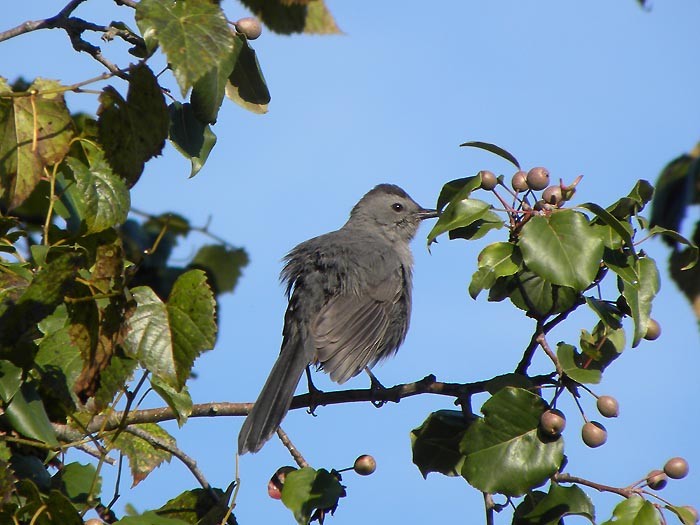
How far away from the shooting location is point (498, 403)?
9.12ft

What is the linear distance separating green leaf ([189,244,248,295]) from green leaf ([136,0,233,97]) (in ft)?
4.51

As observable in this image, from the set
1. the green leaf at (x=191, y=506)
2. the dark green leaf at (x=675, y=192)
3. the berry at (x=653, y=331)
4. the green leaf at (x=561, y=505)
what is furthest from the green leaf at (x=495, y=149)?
the dark green leaf at (x=675, y=192)

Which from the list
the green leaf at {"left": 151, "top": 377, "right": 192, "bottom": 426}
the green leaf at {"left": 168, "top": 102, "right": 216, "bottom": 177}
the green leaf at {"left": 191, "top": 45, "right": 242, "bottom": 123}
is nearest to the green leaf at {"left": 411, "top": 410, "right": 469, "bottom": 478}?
the green leaf at {"left": 151, "top": 377, "right": 192, "bottom": 426}

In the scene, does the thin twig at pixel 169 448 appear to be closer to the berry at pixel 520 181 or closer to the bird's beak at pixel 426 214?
the berry at pixel 520 181

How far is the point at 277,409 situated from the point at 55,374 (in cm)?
177

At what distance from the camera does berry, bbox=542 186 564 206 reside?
294 centimetres

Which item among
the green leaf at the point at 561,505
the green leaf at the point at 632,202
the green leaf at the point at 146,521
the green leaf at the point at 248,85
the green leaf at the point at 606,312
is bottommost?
the green leaf at the point at 561,505

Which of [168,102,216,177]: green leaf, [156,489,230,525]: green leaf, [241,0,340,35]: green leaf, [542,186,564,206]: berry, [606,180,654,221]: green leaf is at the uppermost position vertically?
[168,102,216,177]: green leaf

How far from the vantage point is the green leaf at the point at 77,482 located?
2863mm

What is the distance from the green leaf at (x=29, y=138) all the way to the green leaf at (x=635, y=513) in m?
2.03

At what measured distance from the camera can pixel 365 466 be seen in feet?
11.3

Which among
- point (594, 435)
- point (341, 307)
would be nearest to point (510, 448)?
point (594, 435)

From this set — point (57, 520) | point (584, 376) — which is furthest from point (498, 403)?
point (57, 520)

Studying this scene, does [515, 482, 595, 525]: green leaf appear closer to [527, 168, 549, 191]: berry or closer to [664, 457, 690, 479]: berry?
[664, 457, 690, 479]: berry
